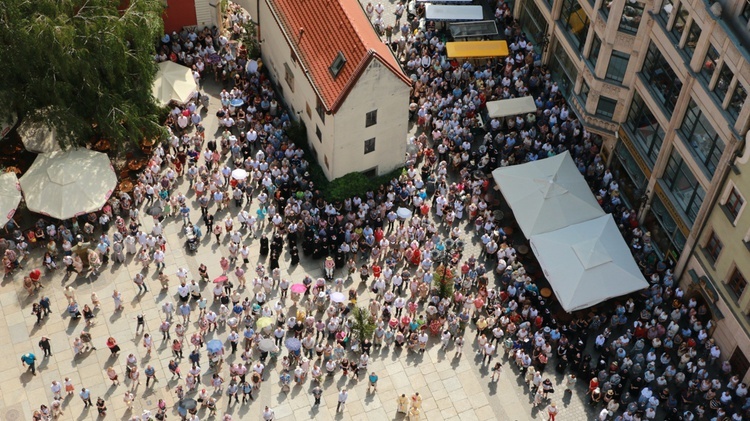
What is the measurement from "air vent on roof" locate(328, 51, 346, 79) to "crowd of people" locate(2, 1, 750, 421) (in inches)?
242

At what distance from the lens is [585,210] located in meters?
55.9

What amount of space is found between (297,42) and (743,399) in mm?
31081

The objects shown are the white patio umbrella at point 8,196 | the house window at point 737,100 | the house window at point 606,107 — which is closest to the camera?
the house window at point 737,100

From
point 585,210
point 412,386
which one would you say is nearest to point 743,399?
point 585,210

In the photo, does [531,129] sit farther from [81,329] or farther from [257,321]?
[81,329]

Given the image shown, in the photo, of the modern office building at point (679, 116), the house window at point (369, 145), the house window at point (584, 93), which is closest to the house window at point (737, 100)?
the modern office building at point (679, 116)

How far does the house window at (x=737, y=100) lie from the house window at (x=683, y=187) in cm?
A: 539

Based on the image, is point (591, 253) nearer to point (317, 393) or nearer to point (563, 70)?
point (563, 70)

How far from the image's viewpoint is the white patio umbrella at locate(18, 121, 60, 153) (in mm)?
58500

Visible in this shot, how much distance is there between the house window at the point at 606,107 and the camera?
58.1 meters

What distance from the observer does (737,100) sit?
47.9 m

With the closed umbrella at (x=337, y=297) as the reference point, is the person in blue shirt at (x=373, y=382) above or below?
below

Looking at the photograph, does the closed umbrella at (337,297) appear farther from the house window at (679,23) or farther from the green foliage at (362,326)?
the house window at (679,23)

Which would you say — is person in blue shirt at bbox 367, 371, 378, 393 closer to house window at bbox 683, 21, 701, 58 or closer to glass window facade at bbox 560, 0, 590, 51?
house window at bbox 683, 21, 701, 58
